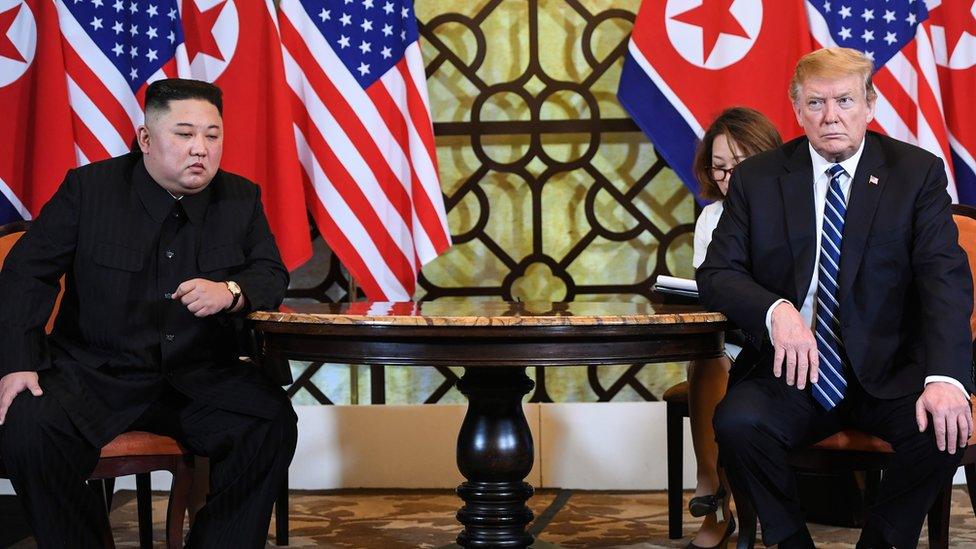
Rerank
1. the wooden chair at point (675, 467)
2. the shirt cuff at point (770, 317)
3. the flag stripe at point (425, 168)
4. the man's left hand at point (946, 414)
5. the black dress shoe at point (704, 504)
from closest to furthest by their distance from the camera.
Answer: the man's left hand at point (946, 414) < the shirt cuff at point (770, 317) < the black dress shoe at point (704, 504) < the wooden chair at point (675, 467) < the flag stripe at point (425, 168)

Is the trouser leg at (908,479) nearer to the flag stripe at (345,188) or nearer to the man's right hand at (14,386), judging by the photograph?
the man's right hand at (14,386)

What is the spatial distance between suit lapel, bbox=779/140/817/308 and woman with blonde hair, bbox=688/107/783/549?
0.49 meters

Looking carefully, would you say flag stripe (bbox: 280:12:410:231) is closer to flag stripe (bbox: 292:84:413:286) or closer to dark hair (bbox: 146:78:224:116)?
flag stripe (bbox: 292:84:413:286)

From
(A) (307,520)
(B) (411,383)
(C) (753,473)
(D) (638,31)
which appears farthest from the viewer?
(B) (411,383)

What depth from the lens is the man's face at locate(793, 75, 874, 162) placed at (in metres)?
2.36

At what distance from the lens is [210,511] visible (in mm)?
2393

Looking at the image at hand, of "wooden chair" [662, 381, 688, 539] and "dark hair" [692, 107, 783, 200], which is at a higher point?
"dark hair" [692, 107, 783, 200]

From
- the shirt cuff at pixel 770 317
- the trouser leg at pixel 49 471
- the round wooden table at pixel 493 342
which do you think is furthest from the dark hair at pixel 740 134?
the trouser leg at pixel 49 471

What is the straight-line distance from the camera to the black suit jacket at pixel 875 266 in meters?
2.23

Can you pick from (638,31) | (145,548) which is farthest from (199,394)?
(638,31)

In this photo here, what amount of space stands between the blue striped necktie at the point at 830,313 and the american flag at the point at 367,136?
5.57ft

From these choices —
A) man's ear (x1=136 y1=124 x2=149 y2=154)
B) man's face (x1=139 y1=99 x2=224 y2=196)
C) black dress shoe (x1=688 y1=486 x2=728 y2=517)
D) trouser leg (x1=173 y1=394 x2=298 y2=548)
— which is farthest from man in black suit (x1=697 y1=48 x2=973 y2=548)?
man's ear (x1=136 y1=124 x2=149 y2=154)

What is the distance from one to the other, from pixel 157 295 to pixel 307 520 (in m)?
1.29

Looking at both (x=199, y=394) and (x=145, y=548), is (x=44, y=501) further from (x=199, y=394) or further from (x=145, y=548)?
(x=145, y=548)
